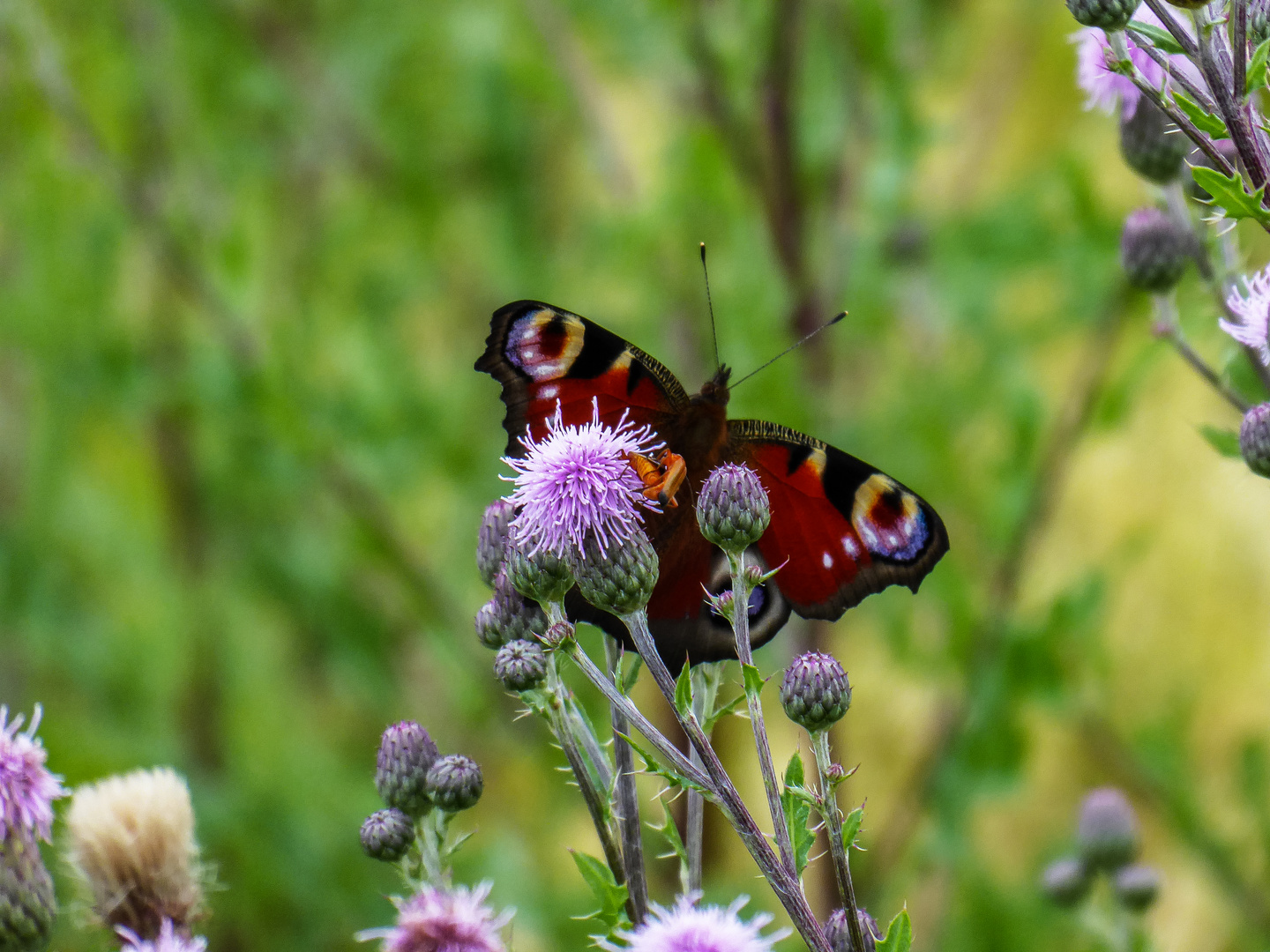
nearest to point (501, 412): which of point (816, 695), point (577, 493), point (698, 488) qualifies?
point (698, 488)

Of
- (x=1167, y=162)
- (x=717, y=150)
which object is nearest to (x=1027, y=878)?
(x=717, y=150)

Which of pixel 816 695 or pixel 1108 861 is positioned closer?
pixel 816 695

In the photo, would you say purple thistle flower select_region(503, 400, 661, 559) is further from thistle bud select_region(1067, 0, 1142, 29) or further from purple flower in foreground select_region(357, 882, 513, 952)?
thistle bud select_region(1067, 0, 1142, 29)

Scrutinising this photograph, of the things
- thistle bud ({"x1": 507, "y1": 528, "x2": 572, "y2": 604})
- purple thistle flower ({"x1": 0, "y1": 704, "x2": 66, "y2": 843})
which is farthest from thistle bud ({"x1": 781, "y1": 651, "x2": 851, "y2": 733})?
purple thistle flower ({"x1": 0, "y1": 704, "x2": 66, "y2": 843})

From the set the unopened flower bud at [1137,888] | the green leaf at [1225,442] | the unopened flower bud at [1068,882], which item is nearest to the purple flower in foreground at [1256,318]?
the green leaf at [1225,442]

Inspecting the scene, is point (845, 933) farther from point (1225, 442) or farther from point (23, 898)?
point (23, 898)

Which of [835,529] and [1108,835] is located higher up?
[835,529]

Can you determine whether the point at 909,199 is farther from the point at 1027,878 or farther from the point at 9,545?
the point at 9,545
